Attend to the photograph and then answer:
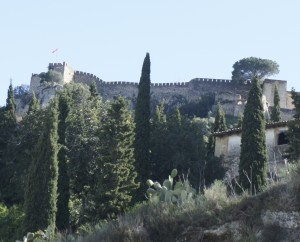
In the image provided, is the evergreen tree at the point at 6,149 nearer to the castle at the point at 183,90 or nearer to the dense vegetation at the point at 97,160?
the dense vegetation at the point at 97,160

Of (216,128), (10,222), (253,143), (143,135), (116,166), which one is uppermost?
(216,128)

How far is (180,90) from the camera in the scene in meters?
76.5

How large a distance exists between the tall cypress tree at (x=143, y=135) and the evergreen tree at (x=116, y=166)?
2.67 ft

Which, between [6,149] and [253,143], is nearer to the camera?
[253,143]

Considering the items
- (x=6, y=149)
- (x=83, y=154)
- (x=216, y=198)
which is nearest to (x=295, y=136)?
(x=83, y=154)

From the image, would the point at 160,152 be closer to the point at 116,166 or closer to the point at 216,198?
the point at 116,166

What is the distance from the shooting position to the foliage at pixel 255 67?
80.3 m

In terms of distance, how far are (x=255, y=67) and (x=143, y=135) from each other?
168 ft

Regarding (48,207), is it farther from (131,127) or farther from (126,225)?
(126,225)

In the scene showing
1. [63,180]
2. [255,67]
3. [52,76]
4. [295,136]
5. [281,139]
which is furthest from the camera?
[255,67]

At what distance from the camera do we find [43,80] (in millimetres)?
79625

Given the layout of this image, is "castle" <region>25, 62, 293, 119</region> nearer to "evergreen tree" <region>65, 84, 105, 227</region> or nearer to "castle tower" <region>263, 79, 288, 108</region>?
"castle tower" <region>263, 79, 288, 108</region>

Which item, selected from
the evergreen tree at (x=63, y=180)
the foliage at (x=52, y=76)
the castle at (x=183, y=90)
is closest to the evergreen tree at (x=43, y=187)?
the evergreen tree at (x=63, y=180)

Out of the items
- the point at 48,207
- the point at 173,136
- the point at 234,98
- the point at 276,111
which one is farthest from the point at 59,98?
the point at 234,98
